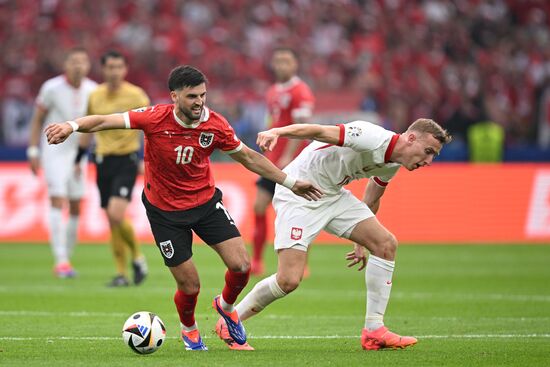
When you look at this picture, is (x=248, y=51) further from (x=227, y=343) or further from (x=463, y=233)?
(x=227, y=343)

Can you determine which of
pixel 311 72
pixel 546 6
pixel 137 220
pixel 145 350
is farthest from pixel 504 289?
pixel 546 6

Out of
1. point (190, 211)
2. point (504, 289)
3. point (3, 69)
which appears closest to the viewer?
point (190, 211)

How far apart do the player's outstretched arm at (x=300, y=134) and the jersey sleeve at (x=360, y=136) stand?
0.21 feet

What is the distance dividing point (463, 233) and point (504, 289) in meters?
6.46

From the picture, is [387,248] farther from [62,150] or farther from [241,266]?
[62,150]

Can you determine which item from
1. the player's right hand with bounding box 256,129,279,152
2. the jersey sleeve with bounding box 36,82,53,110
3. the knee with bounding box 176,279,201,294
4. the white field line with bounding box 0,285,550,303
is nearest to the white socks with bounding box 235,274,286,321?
the knee with bounding box 176,279,201,294

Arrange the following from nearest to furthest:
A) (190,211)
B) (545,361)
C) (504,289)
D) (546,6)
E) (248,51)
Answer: (545,361) < (190,211) < (504,289) < (248,51) < (546,6)

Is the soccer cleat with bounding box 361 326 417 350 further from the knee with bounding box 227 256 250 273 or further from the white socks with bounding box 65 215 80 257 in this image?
the white socks with bounding box 65 215 80 257

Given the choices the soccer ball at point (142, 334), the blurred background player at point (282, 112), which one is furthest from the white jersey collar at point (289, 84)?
the soccer ball at point (142, 334)

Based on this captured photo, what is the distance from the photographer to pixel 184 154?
804cm

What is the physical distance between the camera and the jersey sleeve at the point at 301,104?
13898 millimetres

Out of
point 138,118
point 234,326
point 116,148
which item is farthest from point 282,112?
point 138,118

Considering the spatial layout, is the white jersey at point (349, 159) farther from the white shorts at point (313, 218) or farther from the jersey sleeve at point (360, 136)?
the white shorts at point (313, 218)

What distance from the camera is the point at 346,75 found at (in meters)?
24.8
